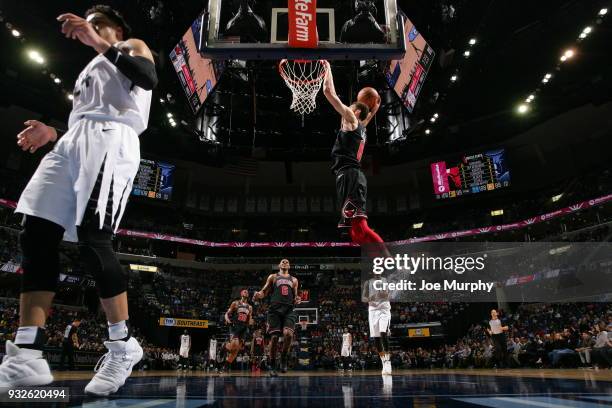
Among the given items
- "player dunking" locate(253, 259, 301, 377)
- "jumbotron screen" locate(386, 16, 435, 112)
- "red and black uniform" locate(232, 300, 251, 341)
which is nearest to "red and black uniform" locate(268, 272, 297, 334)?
"player dunking" locate(253, 259, 301, 377)

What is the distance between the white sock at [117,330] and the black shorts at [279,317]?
6.44 meters

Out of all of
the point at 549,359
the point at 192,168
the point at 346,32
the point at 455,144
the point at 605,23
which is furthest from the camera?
the point at 192,168

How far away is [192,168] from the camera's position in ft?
113

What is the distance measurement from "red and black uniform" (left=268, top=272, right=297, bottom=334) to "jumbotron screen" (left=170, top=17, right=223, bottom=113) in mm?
7704

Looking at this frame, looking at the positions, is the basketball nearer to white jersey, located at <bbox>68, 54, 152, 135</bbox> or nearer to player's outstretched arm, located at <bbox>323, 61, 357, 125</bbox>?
player's outstretched arm, located at <bbox>323, 61, 357, 125</bbox>

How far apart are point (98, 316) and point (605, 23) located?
29.6 metres

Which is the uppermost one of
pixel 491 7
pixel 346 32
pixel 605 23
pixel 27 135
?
pixel 605 23

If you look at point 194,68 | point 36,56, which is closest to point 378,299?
point 194,68

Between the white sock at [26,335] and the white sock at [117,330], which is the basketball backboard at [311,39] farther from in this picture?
the white sock at [26,335]

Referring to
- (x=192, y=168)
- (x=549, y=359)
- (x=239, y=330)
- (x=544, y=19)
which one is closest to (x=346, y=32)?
(x=239, y=330)

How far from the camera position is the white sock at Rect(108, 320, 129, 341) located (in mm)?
2424

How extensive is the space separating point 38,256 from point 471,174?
1116 inches

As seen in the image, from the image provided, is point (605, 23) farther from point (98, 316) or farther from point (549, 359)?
point (98, 316)

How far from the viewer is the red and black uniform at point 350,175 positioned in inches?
180
